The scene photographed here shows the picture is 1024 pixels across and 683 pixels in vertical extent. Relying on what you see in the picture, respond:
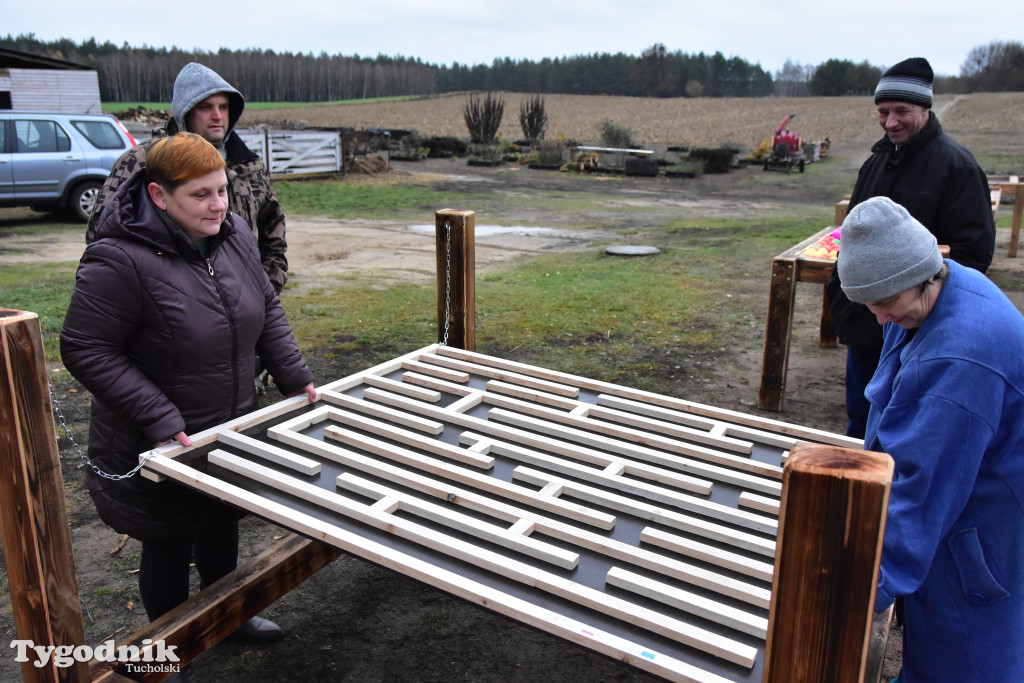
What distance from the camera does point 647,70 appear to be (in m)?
78.3

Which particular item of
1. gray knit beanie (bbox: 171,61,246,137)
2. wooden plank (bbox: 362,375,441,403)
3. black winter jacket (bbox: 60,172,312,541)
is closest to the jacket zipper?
black winter jacket (bbox: 60,172,312,541)

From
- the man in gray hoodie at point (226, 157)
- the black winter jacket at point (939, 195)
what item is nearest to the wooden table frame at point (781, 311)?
the black winter jacket at point (939, 195)

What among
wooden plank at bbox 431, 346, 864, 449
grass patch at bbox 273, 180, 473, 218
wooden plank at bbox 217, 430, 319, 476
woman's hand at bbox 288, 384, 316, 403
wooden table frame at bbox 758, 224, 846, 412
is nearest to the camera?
wooden plank at bbox 217, 430, 319, 476

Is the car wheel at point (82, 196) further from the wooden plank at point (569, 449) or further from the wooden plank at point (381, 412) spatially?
the wooden plank at point (569, 449)

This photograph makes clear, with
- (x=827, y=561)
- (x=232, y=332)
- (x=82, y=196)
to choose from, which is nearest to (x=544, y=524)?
(x=827, y=561)

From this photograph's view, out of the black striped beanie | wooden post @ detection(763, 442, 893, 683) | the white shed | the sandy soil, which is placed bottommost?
the sandy soil

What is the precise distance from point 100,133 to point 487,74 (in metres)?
87.0

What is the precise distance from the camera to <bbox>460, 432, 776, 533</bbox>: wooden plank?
1963 mm

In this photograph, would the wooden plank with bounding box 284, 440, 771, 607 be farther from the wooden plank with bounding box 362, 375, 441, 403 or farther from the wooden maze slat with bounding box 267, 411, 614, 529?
the wooden plank with bounding box 362, 375, 441, 403

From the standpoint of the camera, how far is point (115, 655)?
2096 mm

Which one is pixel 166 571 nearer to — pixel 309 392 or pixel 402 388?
pixel 309 392

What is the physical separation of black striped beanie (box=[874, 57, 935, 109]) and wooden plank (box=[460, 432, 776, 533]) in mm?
2248

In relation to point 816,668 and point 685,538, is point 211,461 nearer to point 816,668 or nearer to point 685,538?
point 685,538

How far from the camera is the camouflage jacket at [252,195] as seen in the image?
2.87m
